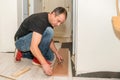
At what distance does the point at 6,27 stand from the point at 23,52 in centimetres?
74

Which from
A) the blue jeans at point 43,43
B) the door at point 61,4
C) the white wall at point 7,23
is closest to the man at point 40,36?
the blue jeans at point 43,43

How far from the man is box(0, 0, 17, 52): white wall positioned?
636 mm

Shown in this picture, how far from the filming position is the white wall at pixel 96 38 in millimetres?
1910

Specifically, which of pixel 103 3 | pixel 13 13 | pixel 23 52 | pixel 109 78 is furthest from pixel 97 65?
pixel 13 13

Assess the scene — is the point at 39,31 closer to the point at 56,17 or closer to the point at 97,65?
the point at 56,17

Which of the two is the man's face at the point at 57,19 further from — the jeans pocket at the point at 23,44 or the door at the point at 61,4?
the door at the point at 61,4

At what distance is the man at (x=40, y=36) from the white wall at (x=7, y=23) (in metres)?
0.64

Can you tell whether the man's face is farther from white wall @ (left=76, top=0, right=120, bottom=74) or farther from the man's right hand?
the man's right hand

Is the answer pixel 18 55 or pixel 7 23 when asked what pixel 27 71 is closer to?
pixel 18 55

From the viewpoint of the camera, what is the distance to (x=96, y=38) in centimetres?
196

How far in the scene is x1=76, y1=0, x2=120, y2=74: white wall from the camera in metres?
1.91

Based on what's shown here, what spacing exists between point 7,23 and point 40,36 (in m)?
1.19

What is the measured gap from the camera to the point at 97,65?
2.02 meters

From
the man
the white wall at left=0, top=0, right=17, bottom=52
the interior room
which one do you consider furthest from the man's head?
the white wall at left=0, top=0, right=17, bottom=52
